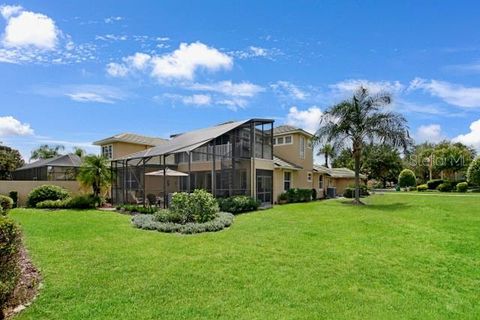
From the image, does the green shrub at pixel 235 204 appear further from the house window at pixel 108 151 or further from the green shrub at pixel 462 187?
the green shrub at pixel 462 187

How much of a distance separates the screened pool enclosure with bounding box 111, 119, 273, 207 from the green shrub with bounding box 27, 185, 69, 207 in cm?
363

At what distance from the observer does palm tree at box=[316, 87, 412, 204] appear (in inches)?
963

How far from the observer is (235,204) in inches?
755

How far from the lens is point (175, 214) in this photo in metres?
14.3

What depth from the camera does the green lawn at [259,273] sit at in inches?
229

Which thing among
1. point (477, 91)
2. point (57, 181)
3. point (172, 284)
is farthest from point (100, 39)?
point (477, 91)

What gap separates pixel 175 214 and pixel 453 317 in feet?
35.1

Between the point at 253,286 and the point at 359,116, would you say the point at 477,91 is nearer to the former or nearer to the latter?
the point at 359,116

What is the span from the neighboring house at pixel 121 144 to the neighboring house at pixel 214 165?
5535 mm

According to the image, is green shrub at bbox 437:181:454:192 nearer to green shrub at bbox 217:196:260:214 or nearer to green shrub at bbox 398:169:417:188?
green shrub at bbox 398:169:417:188

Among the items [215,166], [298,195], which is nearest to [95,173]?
[215,166]

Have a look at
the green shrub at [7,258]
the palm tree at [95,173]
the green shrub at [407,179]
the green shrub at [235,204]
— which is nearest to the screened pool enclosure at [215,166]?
the palm tree at [95,173]

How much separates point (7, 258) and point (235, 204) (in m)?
14.4

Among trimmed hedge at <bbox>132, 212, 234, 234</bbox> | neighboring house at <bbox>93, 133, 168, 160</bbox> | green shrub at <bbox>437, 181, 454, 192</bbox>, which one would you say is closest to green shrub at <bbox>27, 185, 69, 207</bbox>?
neighboring house at <bbox>93, 133, 168, 160</bbox>
